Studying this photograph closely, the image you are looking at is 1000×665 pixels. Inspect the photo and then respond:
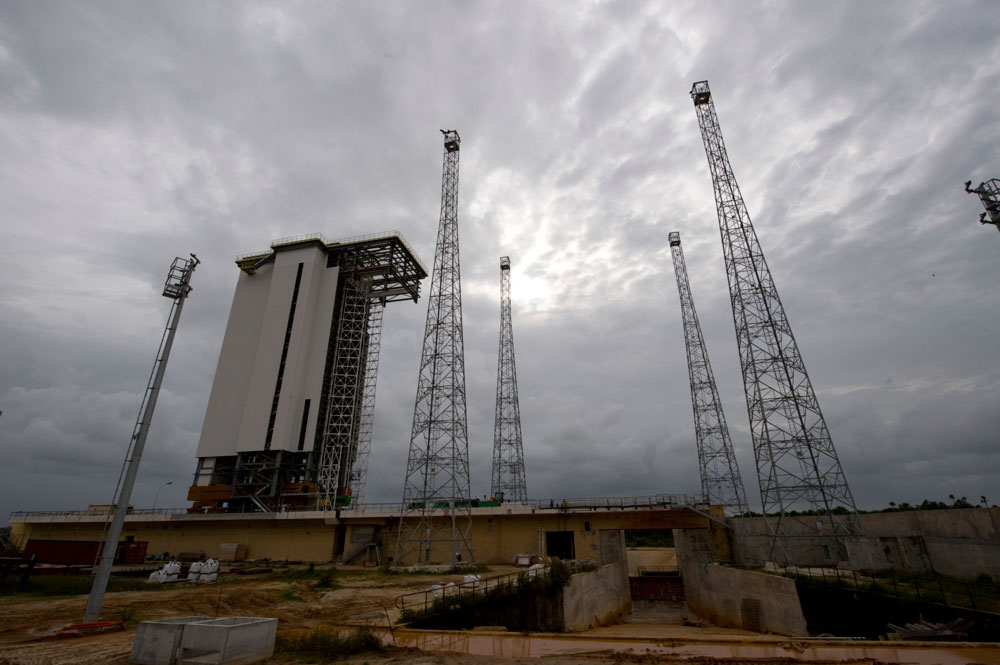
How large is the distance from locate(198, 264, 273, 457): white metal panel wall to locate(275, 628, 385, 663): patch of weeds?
4859 cm

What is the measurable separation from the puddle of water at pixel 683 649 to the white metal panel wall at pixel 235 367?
50444 millimetres

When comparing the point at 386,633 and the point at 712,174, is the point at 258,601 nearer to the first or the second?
the point at 386,633

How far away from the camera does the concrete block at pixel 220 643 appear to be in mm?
11141

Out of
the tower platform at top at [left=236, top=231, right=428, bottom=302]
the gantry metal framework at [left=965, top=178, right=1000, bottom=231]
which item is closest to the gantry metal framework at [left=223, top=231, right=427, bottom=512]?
the tower platform at top at [left=236, top=231, right=428, bottom=302]

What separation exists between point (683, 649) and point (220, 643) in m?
11.4

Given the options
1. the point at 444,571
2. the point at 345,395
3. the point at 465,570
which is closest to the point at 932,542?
the point at 465,570

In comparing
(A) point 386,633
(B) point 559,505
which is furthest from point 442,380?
(A) point 386,633

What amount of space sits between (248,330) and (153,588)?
1596 inches

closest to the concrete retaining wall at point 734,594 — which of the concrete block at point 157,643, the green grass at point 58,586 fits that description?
the concrete block at point 157,643

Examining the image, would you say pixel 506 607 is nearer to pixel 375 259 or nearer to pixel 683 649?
pixel 683 649

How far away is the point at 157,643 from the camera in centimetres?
1152

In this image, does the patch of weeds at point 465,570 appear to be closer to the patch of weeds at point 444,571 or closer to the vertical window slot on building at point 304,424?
the patch of weeds at point 444,571

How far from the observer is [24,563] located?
30.6 meters

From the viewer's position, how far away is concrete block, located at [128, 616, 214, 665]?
11.4 meters
